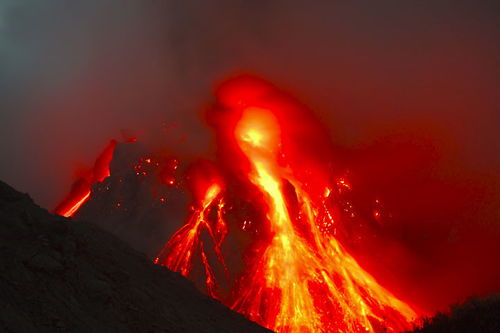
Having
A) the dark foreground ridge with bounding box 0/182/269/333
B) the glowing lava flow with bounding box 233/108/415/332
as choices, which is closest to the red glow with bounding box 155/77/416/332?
the glowing lava flow with bounding box 233/108/415/332

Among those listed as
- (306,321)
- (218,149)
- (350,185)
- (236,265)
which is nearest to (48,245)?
(306,321)

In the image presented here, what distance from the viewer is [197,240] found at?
55094 millimetres

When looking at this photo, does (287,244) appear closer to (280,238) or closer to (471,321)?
(280,238)

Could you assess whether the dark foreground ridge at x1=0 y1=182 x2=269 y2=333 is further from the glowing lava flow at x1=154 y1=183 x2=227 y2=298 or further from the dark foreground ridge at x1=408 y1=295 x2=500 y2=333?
the glowing lava flow at x1=154 y1=183 x2=227 y2=298

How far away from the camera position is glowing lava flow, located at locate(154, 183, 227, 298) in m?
51.6

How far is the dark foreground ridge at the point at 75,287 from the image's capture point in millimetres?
13047

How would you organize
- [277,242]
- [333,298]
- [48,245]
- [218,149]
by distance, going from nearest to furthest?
[48,245] → [333,298] → [277,242] → [218,149]

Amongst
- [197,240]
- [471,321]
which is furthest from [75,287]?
[197,240]

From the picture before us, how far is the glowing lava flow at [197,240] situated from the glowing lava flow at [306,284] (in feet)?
17.4

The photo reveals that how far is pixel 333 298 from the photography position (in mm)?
51000

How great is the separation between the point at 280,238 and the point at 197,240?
1199cm

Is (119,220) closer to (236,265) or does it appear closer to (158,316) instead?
(236,265)

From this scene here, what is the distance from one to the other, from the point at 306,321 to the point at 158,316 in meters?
33.2

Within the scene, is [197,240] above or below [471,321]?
above
